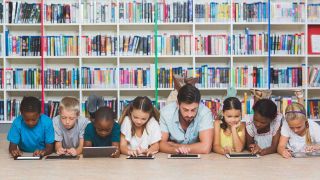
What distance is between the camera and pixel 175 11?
6.12 m

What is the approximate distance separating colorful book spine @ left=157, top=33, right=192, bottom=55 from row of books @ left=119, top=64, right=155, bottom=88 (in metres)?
0.26

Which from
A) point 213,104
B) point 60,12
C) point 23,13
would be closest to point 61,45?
point 60,12

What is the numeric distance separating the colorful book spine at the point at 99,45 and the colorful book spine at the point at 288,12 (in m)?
2.00

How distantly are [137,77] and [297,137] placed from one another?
3222 mm

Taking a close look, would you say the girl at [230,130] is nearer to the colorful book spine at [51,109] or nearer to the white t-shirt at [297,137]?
the white t-shirt at [297,137]

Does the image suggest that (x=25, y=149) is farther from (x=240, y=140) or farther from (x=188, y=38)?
(x=188, y=38)

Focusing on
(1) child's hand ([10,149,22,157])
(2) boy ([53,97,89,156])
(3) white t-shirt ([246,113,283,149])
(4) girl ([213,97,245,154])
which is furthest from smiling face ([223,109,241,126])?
(1) child's hand ([10,149,22,157])

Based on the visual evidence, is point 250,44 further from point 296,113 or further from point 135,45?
point 296,113

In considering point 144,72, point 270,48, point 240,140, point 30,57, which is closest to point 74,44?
point 30,57

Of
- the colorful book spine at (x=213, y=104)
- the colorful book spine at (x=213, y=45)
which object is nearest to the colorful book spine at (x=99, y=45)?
the colorful book spine at (x=213, y=45)

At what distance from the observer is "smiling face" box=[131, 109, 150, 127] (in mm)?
3307

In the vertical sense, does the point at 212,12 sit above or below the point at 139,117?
above

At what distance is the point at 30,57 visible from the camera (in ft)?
20.1

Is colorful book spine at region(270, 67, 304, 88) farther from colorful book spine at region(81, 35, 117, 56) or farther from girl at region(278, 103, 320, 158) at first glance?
girl at region(278, 103, 320, 158)
